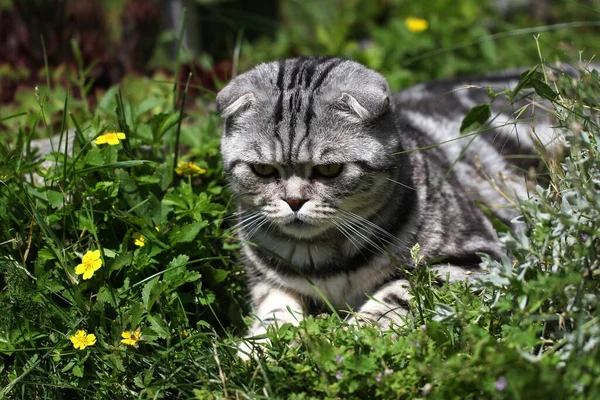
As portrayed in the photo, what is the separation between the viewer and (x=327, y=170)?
2.29 m

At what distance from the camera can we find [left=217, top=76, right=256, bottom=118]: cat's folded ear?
2.37m

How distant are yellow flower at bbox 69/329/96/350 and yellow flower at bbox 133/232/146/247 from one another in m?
0.39

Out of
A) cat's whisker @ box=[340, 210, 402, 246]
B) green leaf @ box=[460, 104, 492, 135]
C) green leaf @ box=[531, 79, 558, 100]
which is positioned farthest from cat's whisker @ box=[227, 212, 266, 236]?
green leaf @ box=[531, 79, 558, 100]

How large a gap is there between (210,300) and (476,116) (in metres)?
1.14

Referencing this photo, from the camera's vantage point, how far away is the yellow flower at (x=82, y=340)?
6.79ft

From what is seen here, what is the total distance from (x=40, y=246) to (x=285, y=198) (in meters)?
0.91

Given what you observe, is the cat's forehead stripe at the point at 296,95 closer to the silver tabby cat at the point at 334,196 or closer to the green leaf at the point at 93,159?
the silver tabby cat at the point at 334,196

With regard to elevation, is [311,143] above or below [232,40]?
below

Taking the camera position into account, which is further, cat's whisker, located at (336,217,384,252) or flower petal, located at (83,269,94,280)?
cat's whisker, located at (336,217,384,252)

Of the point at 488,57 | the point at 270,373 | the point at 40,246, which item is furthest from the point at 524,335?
the point at 488,57

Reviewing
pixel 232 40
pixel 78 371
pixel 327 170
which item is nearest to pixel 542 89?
pixel 327 170

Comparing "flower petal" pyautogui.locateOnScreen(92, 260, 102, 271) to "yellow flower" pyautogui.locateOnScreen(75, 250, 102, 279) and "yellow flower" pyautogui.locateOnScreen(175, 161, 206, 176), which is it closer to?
"yellow flower" pyautogui.locateOnScreen(75, 250, 102, 279)

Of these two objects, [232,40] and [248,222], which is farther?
[232,40]

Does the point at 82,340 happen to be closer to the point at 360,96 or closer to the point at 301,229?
the point at 301,229
